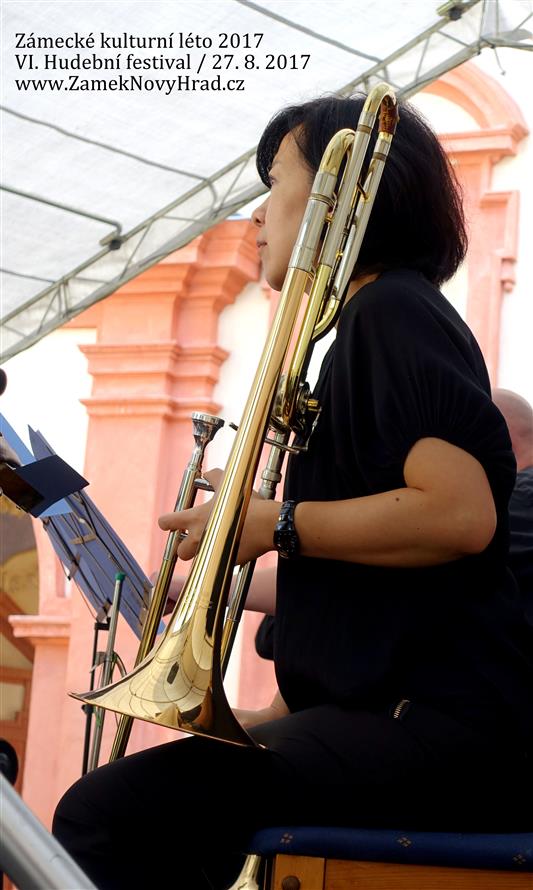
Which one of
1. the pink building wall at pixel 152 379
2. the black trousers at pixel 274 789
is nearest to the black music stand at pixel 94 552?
the black trousers at pixel 274 789

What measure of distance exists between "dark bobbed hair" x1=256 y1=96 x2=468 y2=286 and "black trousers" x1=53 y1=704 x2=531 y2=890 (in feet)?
2.24

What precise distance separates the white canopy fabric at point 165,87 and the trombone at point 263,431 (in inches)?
131

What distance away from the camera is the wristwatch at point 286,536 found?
5.63ft

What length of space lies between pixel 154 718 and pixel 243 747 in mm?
133

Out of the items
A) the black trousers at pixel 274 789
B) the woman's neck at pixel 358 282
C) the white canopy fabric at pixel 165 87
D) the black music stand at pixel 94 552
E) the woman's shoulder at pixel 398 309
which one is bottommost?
the black trousers at pixel 274 789

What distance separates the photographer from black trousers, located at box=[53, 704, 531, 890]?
1628 mm

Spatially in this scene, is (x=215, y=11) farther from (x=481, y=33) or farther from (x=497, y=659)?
(x=497, y=659)

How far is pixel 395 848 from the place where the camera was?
64.0 inches

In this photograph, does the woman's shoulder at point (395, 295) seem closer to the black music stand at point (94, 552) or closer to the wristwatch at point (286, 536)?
the wristwatch at point (286, 536)

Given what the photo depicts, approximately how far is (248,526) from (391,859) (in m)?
0.46

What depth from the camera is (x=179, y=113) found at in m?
5.49

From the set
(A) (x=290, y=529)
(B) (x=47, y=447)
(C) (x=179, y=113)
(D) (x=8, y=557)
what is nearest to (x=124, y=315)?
(D) (x=8, y=557)

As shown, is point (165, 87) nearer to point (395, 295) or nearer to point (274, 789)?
point (395, 295)

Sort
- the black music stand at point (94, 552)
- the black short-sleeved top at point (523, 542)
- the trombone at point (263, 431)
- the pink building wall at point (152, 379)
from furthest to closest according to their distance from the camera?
the pink building wall at point (152, 379) → the black music stand at point (94, 552) → the black short-sleeved top at point (523, 542) → the trombone at point (263, 431)
